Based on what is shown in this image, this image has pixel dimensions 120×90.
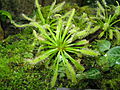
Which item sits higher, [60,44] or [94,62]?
[60,44]

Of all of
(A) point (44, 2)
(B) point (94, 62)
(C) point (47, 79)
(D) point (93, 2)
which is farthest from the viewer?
(D) point (93, 2)

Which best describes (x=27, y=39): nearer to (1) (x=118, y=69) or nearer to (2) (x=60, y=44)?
(2) (x=60, y=44)

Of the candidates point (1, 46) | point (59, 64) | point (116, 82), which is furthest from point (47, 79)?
point (1, 46)

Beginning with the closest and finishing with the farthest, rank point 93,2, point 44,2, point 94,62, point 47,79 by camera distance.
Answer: point 47,79, point 94,62, point 44,2, point 93,2

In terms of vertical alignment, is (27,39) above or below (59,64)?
above

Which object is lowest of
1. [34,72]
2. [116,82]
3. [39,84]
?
[116,82]

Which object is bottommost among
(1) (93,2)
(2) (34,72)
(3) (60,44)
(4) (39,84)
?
(4) (39,84)

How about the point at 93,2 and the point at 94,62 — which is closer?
the point at 94,62

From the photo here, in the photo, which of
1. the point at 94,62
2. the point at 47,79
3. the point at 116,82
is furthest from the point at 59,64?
the point at 116,82

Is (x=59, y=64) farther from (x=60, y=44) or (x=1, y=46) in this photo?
(x=1, y=46)
